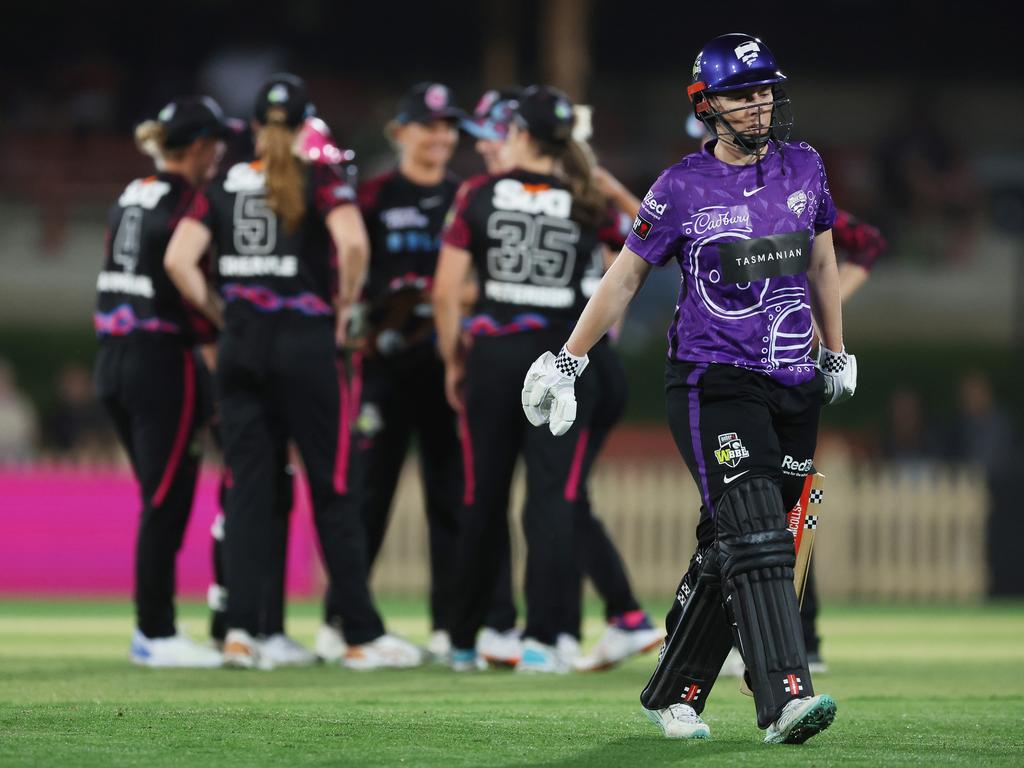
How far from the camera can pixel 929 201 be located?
2053 cm

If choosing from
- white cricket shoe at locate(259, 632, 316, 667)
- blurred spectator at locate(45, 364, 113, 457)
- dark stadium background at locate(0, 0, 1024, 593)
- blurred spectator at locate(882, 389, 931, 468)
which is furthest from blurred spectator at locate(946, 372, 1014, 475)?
white cricket shoe at locate(259, 632, 316, 667)

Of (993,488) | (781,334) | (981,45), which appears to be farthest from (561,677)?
(981,45)

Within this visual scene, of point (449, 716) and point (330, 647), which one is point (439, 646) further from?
point (449, 716)

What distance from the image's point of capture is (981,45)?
23969 mm

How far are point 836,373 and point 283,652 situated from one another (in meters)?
3.29

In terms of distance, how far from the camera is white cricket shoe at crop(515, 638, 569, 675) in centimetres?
756

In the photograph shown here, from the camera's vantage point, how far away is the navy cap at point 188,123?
7945 millimetres

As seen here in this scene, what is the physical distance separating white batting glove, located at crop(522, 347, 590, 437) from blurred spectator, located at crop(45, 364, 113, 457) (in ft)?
35.9

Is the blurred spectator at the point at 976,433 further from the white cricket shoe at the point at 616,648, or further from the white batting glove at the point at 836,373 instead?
the white batting glove at the point at 836,373

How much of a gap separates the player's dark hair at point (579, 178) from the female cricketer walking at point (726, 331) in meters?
2.26

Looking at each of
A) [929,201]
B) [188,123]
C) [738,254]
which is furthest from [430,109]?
[929,201]

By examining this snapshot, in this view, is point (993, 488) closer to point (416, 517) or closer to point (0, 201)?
point (416, 517)

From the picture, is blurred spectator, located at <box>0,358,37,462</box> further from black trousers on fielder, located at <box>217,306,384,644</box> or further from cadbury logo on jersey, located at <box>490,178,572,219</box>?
cadbury logo on jersey, located at <box>490,178,572,219</box>

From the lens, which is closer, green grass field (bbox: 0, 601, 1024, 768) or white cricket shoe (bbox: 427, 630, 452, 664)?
green grass field (bbox: 0, 601, 1024, 768)
